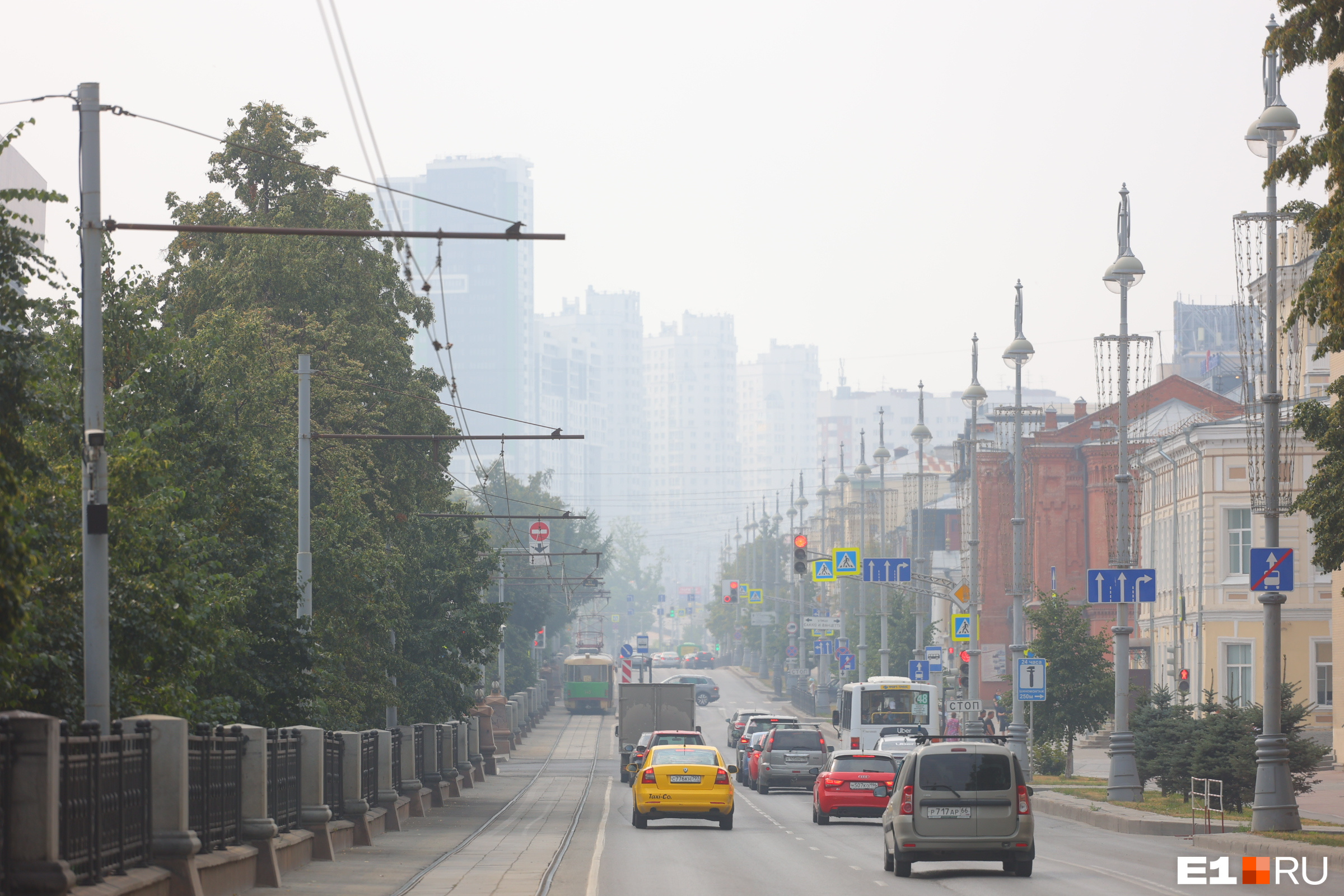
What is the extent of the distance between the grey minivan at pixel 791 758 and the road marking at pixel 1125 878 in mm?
24548

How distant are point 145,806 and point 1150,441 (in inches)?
2555

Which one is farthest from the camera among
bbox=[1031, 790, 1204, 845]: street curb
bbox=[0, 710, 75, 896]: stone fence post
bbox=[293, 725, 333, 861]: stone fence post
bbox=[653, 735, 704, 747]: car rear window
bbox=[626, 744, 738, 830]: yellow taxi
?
bbox=[653, 735, 704, 747]: car rear window

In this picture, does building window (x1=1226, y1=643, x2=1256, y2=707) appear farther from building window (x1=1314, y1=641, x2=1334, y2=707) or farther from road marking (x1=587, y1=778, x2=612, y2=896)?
road marking (x1=587, y1=778, x2=612, y2=896)

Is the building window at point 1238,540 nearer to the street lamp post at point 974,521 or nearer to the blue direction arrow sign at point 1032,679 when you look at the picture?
the street lamp post at point 974,521

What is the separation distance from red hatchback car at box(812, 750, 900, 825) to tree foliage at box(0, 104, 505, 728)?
931 centimetres

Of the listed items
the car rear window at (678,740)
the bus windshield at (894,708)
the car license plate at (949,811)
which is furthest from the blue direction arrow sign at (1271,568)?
the bus windshield at (894,708)

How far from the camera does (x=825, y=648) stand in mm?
93875

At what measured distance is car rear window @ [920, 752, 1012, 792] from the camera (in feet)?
71.5

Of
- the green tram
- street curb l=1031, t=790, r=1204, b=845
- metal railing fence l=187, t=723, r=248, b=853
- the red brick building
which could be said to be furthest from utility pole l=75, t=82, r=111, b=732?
the green tram

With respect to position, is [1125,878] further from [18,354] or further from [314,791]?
[18,354]

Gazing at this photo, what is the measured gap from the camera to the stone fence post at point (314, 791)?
82.7 ft

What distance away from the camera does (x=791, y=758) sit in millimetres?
49250

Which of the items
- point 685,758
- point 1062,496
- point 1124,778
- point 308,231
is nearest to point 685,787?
point 685,758

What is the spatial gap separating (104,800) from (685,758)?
745 inches
